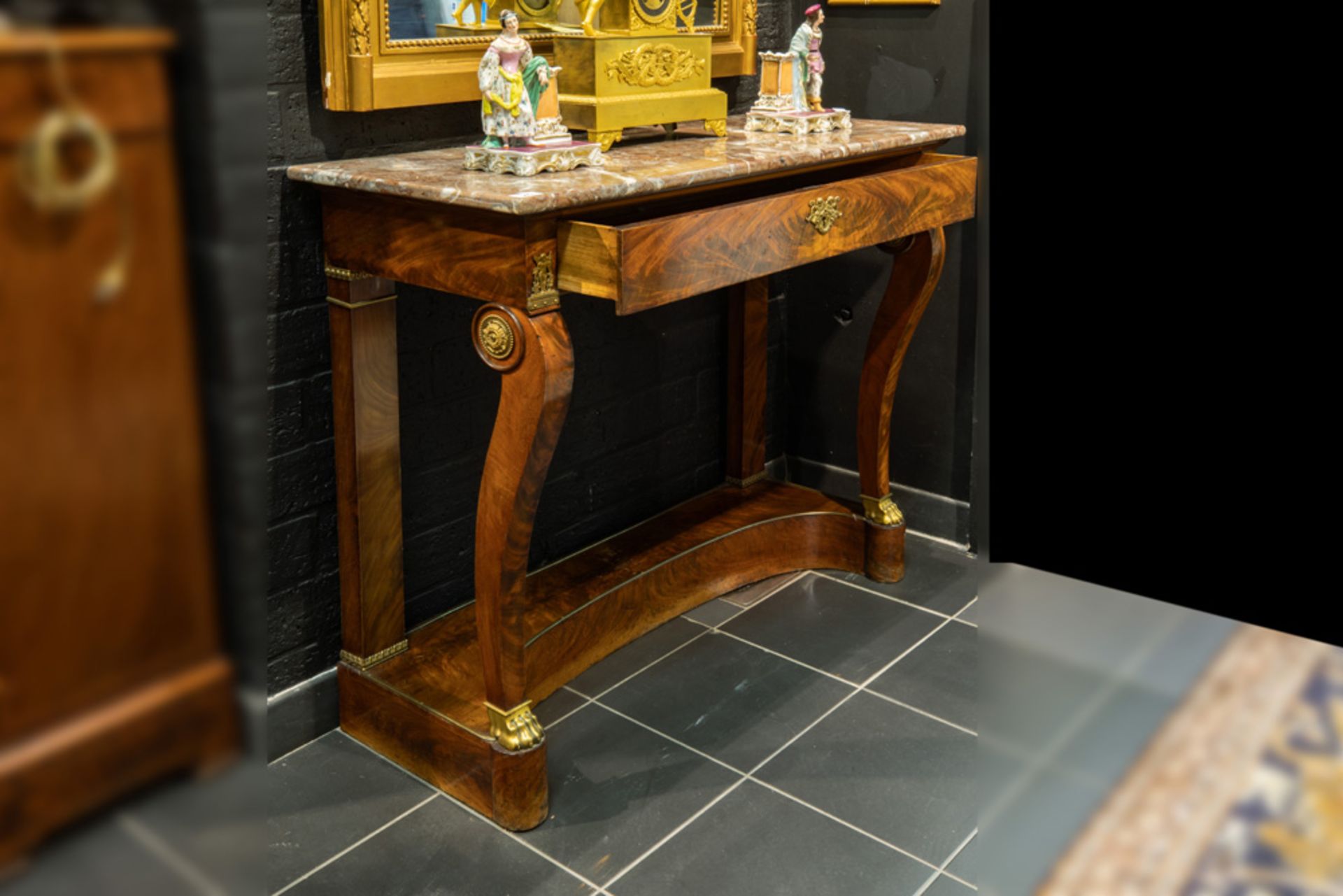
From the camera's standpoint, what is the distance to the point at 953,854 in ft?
6.23

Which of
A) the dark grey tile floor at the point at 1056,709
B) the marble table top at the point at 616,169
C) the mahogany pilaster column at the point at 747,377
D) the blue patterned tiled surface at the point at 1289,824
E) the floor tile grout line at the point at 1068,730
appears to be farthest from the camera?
the mahogany pilaster column at the point at 747,377

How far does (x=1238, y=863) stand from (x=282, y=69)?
1.71m

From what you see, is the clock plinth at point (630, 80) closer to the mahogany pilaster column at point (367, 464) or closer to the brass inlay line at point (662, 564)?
the mahogany pilaster column at point (367, 464)

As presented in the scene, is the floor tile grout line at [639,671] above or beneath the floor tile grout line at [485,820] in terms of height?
above

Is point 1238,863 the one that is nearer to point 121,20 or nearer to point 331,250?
point 121,20

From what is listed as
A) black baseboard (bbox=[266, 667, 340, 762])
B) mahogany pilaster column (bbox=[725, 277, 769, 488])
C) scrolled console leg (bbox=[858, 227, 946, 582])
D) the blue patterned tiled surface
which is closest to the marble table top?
scrolled console leg (bbox=[858, 227, 946, 582])

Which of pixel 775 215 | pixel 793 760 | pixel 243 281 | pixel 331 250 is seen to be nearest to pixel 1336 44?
pixel 775 215

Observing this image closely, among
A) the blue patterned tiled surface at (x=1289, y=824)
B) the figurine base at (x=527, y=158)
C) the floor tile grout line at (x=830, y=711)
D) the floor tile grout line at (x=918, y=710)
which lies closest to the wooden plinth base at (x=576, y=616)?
the floor tile grout line at (x=830, y=711)

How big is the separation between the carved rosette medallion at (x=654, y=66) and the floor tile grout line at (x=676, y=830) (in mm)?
1255

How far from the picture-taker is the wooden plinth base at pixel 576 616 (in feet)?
6.54

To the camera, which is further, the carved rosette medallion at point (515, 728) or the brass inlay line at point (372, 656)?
the brass inlay line at point (372, 656)

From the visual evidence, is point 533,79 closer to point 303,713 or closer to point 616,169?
point 616,169

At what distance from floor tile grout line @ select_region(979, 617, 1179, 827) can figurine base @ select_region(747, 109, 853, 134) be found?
1.17 metres

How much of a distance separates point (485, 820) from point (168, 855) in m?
1.92
